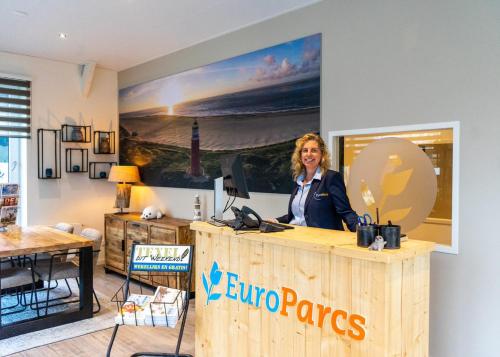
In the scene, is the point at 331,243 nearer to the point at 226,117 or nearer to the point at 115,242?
the point at 226,117

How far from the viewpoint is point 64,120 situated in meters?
5.72

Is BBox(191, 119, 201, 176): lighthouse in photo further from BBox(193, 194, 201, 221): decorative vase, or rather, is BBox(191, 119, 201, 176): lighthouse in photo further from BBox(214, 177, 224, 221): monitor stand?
BBox(214, 177, 224, 221): monitor stand

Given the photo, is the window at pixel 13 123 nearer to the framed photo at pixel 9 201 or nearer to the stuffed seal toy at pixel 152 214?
the framed photo at pixel 9 201

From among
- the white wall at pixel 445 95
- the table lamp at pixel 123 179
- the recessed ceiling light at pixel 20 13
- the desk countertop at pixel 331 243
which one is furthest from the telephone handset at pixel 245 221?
the table lamp at pixel 123 179

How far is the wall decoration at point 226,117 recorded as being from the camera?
3.81 m

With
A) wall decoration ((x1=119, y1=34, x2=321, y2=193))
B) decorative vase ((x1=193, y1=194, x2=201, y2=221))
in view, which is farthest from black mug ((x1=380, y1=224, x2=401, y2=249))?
decorative vase ((x1=193, y1=194, x2=201, y2=221))

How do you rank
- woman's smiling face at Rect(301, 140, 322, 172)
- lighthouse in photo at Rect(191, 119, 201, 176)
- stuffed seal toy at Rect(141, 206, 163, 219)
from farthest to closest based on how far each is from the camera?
stuffed seal toy at Rect(141, 206, 163, 219)
lighthouse in photo at Rect(191, 119, 201, 176)
woman's smiling face at Rect(301, 140, 322, 172)

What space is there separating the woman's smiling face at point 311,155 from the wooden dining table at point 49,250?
2.24 metres

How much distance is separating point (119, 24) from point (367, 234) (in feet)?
11.5

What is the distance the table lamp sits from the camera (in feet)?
18.3

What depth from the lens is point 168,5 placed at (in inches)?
146

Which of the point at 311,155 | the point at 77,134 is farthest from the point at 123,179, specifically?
the point at 311,155

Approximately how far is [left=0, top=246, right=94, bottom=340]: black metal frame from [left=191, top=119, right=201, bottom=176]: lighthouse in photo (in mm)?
1517

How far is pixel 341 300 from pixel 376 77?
78.3 inches
